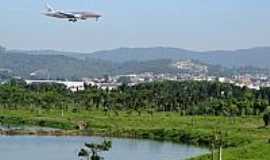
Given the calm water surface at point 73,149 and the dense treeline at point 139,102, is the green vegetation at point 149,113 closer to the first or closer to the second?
the dense treeline at point 139,102

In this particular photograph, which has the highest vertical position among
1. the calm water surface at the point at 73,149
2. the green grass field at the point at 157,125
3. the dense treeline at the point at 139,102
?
the dense treeline at the point at 139,102

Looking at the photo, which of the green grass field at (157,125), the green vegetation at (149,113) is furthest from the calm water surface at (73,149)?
the green vegetation at (149,113)

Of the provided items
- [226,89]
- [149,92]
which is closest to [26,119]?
[149,92]

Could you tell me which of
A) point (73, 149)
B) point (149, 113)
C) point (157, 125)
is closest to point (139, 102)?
point (149, 113)

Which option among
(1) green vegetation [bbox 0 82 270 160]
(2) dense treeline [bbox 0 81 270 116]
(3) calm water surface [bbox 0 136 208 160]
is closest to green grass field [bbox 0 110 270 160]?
(1) green vegetation [bbox 0 82 270 160]

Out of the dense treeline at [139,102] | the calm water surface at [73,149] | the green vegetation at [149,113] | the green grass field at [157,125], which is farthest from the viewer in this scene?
the dense treeline at [139,102]

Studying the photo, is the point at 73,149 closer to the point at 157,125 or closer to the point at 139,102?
the point at 157,125

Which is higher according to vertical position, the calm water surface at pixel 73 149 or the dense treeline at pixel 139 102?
the dense treeline at pixel 139 102

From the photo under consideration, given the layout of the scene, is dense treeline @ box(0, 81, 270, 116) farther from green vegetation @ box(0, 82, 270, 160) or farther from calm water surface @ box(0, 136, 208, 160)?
calm water surface @ box(0, 136, 208, 160)
